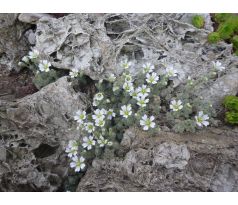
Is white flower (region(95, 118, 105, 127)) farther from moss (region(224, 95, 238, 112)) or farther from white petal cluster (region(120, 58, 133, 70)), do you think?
moss (region(224, 95, 238, 112))

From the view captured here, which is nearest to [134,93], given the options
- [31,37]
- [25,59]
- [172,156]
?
[172,156]

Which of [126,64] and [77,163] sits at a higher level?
[126,64]

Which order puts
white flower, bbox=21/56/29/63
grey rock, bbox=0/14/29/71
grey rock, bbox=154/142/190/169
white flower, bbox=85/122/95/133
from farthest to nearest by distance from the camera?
grey rock, bbox=0/14/29/71 → white flower, bbox=21/56/29/63 → white flower, bbox=85/122/95/133 → grey rock, bbox=154/142/190/169

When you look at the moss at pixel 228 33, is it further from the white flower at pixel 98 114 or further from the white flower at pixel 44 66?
the white flower at pixel 44 66

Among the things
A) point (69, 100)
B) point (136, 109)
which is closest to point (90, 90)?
point (69, 100)

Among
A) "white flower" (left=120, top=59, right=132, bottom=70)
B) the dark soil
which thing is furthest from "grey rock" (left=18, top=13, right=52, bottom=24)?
"white flower" (left=120, top=59, right=132, bottom=70)

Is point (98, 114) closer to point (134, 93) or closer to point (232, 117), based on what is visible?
point (134, 93)
